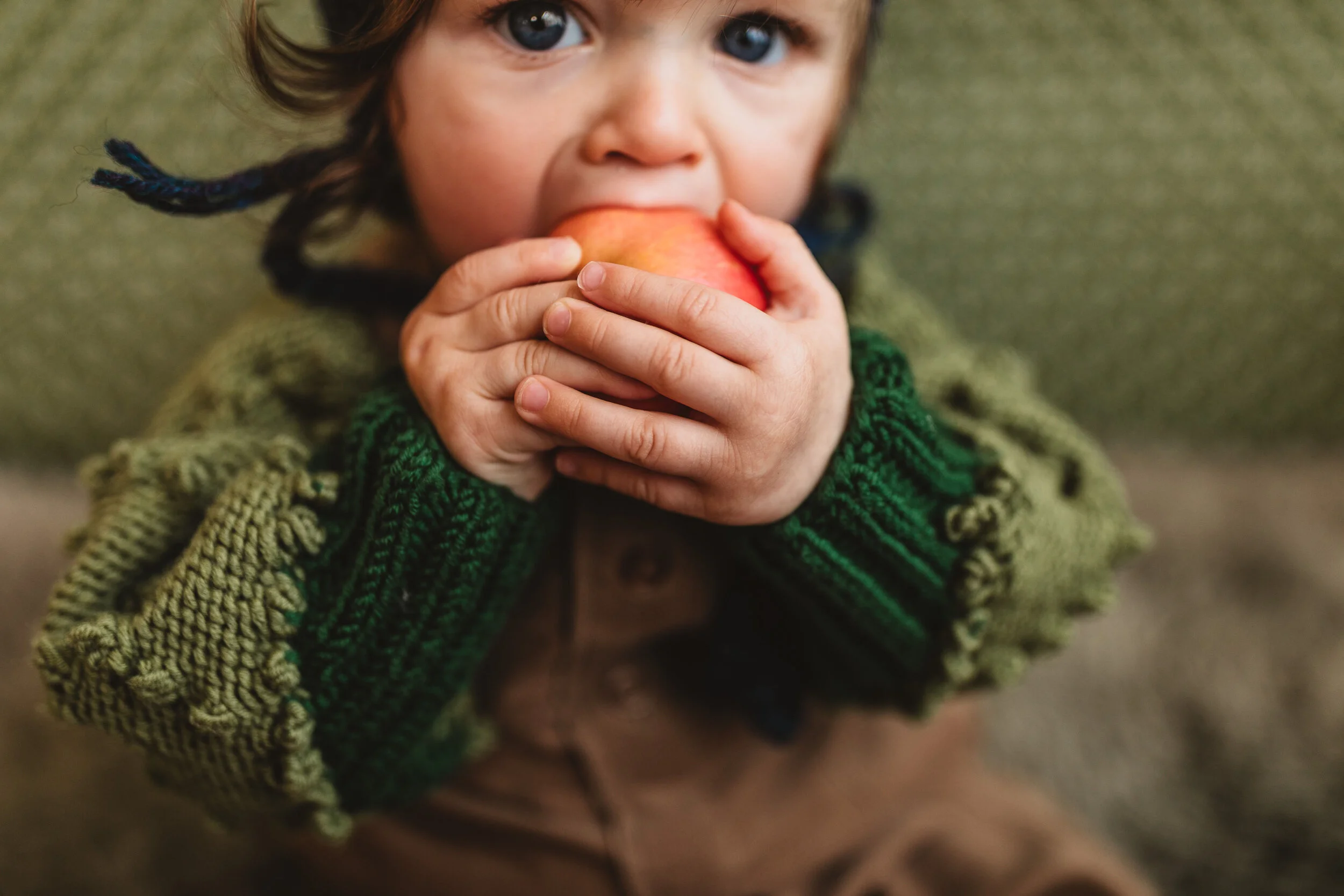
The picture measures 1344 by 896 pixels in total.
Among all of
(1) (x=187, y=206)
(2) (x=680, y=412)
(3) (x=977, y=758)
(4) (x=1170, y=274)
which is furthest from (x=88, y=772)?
(4) (x=1170, y=274)

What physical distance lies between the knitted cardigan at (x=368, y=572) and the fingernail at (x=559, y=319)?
106mm

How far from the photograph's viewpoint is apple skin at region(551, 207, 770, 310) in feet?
1.89

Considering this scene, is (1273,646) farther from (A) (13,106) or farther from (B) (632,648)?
(A) (13,106)

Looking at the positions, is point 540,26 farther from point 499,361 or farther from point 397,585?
point 397,585

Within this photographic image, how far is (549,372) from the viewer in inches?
22.5

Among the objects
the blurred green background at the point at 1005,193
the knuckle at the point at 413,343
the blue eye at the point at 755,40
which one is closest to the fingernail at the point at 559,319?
the knuckle at the point at 413,343

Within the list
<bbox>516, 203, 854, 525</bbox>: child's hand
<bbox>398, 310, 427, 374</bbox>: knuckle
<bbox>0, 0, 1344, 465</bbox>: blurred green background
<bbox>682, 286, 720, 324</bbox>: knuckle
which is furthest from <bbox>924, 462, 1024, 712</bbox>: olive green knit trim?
<bbox>0, 0, 1344, 465</bbox>: blurred green background

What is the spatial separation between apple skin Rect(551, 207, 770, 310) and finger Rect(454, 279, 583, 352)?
1.0 inches

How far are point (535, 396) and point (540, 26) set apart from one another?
0.74 feet

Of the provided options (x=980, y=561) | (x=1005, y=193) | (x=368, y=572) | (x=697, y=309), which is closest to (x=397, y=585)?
(x=368, y=572)

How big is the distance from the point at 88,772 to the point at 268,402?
0.42 meters

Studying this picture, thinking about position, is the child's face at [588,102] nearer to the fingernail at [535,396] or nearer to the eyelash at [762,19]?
the eyelash at [762,19]

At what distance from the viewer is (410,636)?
0.61 m

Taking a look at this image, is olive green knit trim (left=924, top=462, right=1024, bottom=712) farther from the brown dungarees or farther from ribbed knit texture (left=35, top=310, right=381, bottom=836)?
ribbed knit texture (left=35, top=310, right=381, bottom=836)
